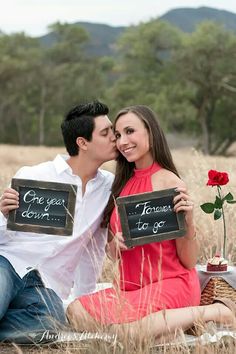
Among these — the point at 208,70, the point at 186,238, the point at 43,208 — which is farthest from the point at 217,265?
the point at 208,70

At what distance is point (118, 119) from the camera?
15.6 feet

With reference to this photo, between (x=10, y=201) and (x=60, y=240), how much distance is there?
43 centimetres

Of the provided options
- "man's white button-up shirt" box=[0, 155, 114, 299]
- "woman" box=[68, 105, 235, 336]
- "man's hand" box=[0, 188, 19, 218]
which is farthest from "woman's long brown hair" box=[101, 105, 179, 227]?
"man's hand" box=[0, 188, 19, 218]

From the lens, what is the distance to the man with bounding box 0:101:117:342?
4.64 m

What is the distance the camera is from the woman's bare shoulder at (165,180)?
4656 mm

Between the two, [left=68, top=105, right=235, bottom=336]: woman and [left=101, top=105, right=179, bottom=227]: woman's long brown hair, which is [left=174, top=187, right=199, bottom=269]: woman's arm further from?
[left=101, top=105, right=179, bottom=227]: woman's long brown hair

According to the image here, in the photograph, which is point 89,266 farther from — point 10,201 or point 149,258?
point 10,201

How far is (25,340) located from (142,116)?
1.39 m

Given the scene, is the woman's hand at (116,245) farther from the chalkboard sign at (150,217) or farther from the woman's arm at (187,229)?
the woman's arm at (187,229)

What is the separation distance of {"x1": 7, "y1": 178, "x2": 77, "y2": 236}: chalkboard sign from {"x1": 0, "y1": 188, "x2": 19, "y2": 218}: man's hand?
3 centimetres

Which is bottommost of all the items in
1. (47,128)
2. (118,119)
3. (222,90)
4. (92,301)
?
(47,128)

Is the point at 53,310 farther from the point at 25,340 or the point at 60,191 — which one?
the point at 60,191

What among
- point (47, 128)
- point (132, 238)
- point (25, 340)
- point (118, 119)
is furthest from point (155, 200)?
point (47, 128)

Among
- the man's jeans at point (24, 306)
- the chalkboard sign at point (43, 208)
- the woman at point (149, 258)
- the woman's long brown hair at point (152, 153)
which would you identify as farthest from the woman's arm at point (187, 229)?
the man's jeans at point (24, 306)
